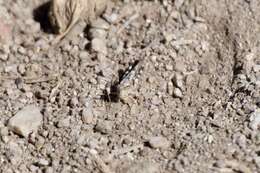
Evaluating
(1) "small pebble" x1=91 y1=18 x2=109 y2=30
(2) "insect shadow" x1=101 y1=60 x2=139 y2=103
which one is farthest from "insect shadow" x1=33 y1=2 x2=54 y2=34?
(2) "insect shadow" x1=101 y1=60 x2=139 y2=103

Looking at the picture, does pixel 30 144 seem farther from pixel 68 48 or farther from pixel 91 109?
pixel 68 48

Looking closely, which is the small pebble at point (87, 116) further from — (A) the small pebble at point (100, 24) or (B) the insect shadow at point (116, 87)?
(A) the small pebble at point (100, 24)

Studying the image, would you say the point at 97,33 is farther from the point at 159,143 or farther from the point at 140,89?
the point at 159,143

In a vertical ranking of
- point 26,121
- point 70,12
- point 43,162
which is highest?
point 70,12

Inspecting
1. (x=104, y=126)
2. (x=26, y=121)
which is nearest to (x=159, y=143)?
(x=104, y=126)

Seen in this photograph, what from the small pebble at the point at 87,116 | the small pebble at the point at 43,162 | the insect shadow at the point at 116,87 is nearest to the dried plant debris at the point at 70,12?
the insect shadow at the point at 116,87

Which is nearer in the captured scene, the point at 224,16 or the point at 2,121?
the point at 2,121

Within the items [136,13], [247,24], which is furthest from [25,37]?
[247,24]
